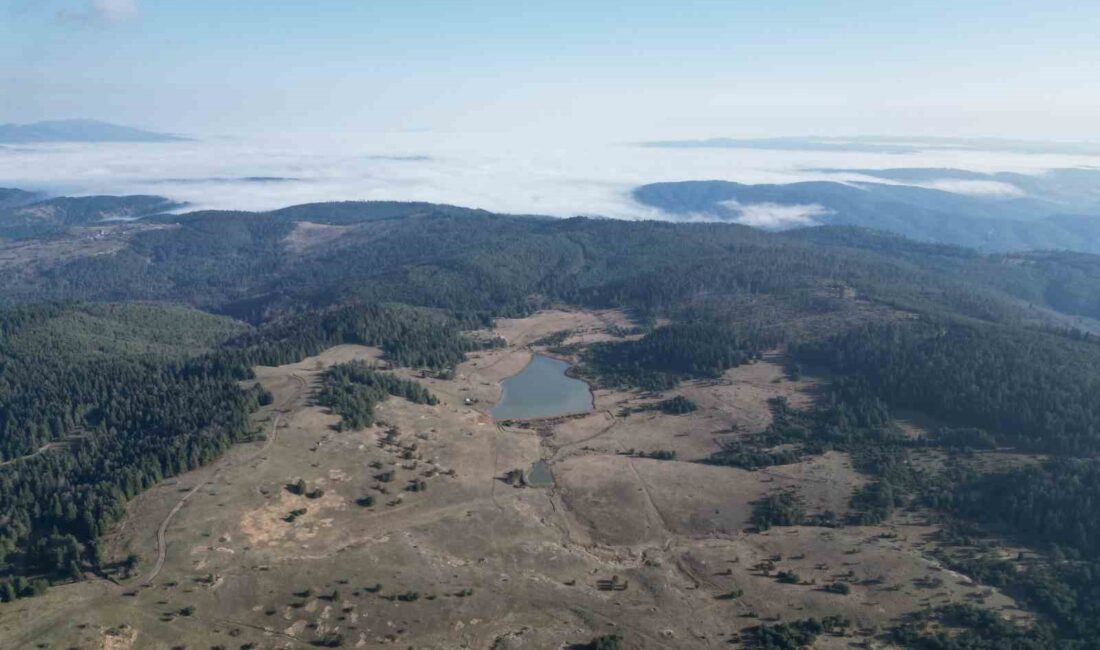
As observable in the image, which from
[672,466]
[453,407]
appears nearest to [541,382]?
[453,407]

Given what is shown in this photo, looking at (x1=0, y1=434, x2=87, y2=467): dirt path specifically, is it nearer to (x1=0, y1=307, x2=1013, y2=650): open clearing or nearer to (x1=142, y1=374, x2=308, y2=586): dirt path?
(x1=0, y1=307, x2=1013, y2=650): open clearing

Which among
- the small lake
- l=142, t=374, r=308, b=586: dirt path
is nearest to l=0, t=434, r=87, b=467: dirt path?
l=142, t=374, r=308, b=586: dirt path

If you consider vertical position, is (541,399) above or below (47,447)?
below

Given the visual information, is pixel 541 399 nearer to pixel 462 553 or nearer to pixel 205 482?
pixel 462 553

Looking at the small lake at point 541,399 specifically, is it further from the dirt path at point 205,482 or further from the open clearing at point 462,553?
the dirt path at point 205,482

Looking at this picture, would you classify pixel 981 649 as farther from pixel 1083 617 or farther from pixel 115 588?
pixel 115 588

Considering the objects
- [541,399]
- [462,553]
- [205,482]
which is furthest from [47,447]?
[541,399]
